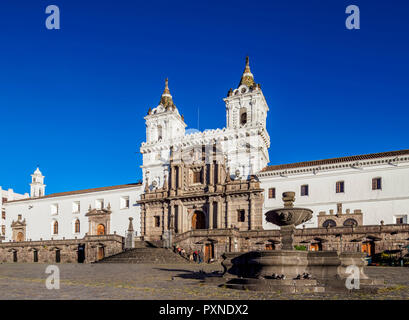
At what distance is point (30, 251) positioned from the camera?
160 feet

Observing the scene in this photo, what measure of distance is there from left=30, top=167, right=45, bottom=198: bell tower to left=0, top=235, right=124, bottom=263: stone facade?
14.2 metres

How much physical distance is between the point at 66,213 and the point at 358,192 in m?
35.0

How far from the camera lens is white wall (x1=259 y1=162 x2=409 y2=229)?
36.4 metres

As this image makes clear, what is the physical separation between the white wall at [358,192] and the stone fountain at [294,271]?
25.0 metres

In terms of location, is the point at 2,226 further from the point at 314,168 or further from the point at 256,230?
the point at 314,168

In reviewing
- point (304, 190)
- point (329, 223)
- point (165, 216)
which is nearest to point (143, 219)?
point (165, 216)

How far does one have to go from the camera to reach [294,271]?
42.2ft

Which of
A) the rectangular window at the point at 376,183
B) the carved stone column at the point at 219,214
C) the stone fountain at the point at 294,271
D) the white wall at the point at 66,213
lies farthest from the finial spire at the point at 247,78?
the stone fountain at the point at 294,271

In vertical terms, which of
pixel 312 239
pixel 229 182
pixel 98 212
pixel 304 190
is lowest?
pixel 312 239

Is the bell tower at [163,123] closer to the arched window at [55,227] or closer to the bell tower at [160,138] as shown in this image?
the bell tower at [160,138]

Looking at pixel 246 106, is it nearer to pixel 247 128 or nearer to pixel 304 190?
pixel 247 128

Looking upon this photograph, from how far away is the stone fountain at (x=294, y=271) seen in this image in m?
11.8

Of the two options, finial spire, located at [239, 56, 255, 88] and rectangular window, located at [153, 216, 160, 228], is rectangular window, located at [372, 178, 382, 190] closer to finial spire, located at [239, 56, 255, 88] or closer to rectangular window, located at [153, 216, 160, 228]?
finial spire, located at [239, 56, 255, 88]
